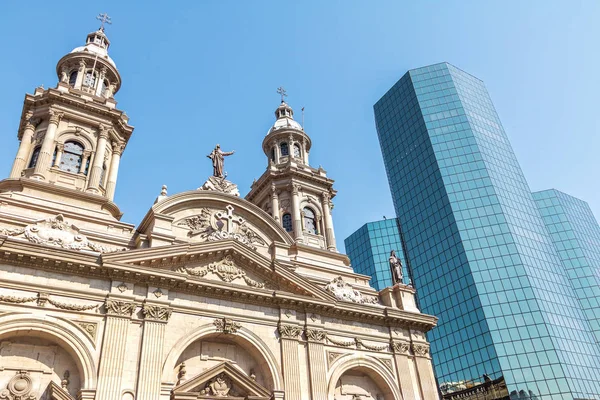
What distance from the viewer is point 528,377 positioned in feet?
156

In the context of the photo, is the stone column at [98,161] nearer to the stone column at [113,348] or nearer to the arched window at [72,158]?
the arched window at [72,158]

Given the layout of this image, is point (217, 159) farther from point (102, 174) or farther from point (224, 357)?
point (224, 357)

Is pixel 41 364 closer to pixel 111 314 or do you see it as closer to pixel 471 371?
pixel 111 314

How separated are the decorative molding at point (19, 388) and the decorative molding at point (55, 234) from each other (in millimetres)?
5799

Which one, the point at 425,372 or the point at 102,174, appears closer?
the point at 425,372

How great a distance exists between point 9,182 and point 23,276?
9.77 meters

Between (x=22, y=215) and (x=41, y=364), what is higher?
(x=22, y=215)

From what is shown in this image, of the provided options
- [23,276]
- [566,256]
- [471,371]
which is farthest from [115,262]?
[566,256]

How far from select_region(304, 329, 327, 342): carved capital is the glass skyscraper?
101 feet

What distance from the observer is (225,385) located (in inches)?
867

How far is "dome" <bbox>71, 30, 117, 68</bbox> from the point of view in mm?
36000

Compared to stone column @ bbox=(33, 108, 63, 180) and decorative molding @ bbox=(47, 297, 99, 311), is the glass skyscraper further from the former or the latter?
stone column @ bbox=(33, 108, 63, 180)

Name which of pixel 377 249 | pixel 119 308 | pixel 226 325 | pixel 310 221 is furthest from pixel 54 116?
pixel 377 249

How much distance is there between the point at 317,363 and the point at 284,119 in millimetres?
25943
